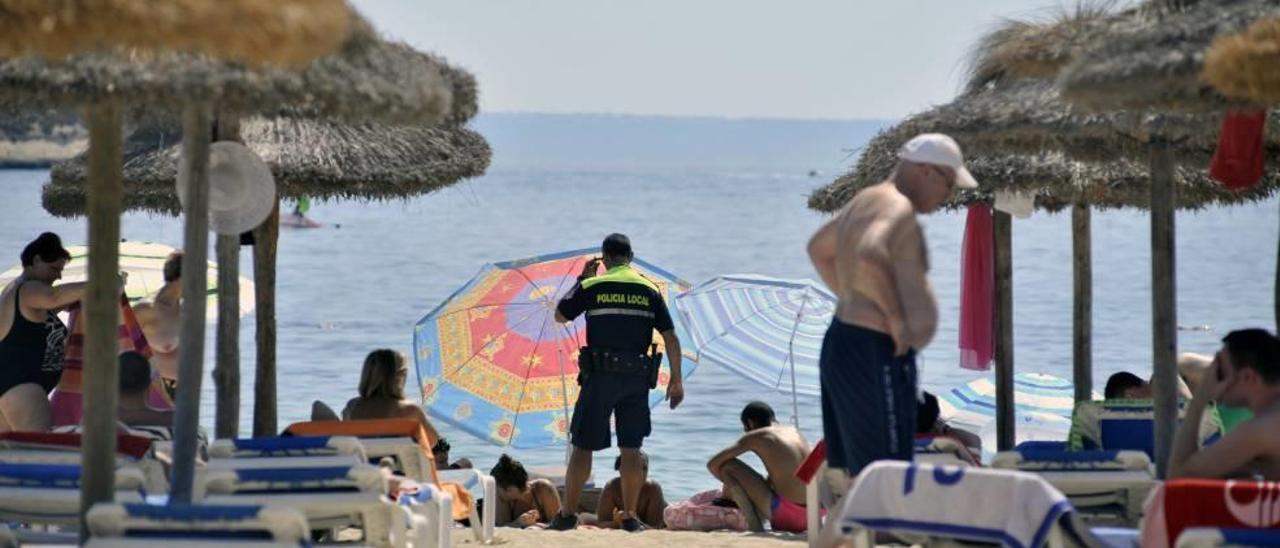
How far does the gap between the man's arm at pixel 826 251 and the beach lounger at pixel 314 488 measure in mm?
1275

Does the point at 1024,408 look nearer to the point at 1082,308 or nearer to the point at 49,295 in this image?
the point at 1082,308

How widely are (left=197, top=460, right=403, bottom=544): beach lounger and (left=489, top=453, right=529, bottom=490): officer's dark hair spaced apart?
13.6 feet

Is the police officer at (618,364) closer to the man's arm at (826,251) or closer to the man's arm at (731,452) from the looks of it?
the man's arm at (731,452)

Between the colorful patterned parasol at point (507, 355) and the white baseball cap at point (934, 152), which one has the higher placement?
the white baseball cap at point (934, 152)

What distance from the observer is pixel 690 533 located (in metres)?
8.42

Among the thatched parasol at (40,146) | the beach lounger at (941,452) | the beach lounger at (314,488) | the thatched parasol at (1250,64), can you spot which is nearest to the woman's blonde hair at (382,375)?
the beach lounger at (314,488)

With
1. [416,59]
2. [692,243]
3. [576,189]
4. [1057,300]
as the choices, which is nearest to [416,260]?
[692,243]

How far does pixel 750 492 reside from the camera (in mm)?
9023

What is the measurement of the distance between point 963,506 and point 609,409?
4.63m

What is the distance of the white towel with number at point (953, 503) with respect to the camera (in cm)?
427

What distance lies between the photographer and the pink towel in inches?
386

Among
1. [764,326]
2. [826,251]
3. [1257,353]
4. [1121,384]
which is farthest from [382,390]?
[764,326]

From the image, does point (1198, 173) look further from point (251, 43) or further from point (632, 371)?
point (251, 43)

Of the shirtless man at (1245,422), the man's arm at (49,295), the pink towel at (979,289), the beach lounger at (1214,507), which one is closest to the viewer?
the beach lounger at (1214,507)
